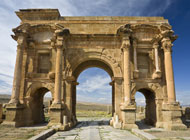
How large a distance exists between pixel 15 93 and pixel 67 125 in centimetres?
425

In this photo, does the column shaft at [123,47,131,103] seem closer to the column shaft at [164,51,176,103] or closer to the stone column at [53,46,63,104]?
the column shaft at [164,51,176,103]

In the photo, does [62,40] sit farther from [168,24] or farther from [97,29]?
[168,24]

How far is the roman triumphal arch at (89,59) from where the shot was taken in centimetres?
1195

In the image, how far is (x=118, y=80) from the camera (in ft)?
41.4

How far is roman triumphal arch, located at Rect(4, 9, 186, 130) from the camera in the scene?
11.9 m

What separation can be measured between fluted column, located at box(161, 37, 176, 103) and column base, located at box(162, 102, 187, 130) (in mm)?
429

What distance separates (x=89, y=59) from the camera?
43.8 feet

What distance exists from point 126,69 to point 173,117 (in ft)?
13.9

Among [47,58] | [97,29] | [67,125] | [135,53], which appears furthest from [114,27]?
[67,125]

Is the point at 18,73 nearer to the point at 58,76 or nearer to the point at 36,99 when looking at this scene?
the point at 36,99

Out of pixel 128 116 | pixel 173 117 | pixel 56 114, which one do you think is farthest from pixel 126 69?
pixel 56 114

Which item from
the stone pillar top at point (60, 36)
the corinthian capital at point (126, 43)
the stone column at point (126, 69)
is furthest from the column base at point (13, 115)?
the corinthian capital at point (126, 43)

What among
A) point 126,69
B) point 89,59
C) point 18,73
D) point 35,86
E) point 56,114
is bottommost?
point 56,114

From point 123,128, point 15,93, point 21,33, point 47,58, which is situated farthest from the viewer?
point 47,58
